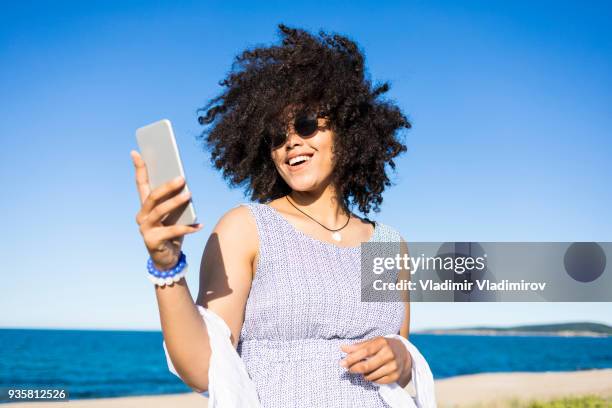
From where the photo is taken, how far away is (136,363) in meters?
40.6

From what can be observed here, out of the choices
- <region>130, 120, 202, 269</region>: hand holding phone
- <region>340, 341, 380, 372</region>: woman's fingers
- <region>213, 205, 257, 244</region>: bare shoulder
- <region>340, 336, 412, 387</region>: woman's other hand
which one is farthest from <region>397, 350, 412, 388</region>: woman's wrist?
<region>130, 120, 202, 269</region>: hand holding phone

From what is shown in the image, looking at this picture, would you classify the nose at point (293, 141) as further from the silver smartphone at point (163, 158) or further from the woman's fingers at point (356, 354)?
the silver smartphone at point (163, 158)

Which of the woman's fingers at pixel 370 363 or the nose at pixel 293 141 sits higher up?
the nose at pixel 293 141

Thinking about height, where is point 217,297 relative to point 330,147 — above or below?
below

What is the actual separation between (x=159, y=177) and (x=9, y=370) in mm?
36206

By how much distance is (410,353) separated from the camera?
2391 mm

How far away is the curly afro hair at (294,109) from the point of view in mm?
2766

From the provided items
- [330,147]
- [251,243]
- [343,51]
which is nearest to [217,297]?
[251,243]

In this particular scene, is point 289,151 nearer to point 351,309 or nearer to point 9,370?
point 351,309

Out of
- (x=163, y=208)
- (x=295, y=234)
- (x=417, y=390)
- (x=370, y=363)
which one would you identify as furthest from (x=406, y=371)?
(x=163, y=208)

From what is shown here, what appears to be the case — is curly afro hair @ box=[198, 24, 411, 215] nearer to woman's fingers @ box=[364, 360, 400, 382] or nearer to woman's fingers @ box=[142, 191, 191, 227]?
woman's fingers @ box=[364, 360, 400, 382]

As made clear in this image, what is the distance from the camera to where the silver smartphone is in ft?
5.00

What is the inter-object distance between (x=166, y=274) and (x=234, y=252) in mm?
586

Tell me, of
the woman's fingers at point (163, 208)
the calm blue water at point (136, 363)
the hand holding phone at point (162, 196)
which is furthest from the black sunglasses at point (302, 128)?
the calm blue water at point (136, 363)
